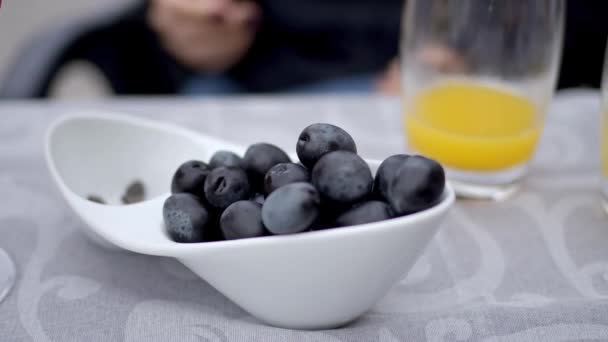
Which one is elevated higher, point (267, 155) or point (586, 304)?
point (267, 155)

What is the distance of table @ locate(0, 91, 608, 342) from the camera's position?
0.52 m

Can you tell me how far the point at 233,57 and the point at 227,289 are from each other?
1042 millimetres

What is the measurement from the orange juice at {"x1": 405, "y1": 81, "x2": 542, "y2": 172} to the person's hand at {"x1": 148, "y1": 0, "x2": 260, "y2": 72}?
709 millimetres

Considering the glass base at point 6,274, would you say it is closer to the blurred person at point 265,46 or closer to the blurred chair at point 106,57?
the blurred chair at point 106,57

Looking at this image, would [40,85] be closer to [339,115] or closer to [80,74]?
[80,74]

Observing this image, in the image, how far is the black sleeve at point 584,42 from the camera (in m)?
1.33

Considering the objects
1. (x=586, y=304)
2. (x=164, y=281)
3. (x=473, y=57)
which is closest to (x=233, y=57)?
(x=473, y=57)

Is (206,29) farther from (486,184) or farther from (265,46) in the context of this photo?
(486,184)

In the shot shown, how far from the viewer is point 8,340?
0.51 metres

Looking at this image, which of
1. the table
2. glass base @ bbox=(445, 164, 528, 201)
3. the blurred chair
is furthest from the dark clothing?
glass base @ bbox=(445, 164, 528, 201)

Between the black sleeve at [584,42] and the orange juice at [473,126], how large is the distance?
0.65m

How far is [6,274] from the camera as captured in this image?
59 centimetres

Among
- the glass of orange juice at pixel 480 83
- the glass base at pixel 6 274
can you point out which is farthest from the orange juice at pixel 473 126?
the glass base at pixel 6 274

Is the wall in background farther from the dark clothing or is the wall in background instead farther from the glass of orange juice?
the glass of orange juice
